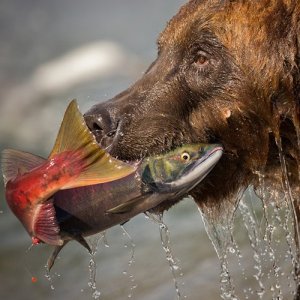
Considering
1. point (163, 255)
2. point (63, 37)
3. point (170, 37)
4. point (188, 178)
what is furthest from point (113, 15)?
point (188, 178)

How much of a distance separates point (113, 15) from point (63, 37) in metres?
0.89

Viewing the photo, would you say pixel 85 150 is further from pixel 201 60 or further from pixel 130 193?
pixel 201 60

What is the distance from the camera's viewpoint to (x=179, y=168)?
372 centimetres

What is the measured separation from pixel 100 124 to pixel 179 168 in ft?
1.52

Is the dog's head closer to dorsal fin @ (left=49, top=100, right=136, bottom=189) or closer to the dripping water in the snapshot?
the dripping water

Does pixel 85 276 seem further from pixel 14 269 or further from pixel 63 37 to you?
pixel 63 37

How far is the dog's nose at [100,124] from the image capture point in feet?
13.0

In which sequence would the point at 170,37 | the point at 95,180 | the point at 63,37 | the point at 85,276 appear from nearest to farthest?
the point at 95,180 < the point at 170,37 < the point at 85,276 < the point at 63,37

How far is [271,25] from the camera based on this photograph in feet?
13.4

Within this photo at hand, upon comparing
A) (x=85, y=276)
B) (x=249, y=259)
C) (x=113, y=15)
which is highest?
(x=113, y=15)

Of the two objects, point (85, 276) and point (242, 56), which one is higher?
A: point (242, 56)

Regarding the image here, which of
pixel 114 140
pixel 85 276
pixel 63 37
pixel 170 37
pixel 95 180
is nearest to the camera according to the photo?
pixel 95 180

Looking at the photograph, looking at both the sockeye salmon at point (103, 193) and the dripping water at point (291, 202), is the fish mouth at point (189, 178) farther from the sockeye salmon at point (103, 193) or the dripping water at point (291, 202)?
the dripping water at point (291, 202)

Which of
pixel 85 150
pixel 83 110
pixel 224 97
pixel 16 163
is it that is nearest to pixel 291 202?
pixel 224 97
